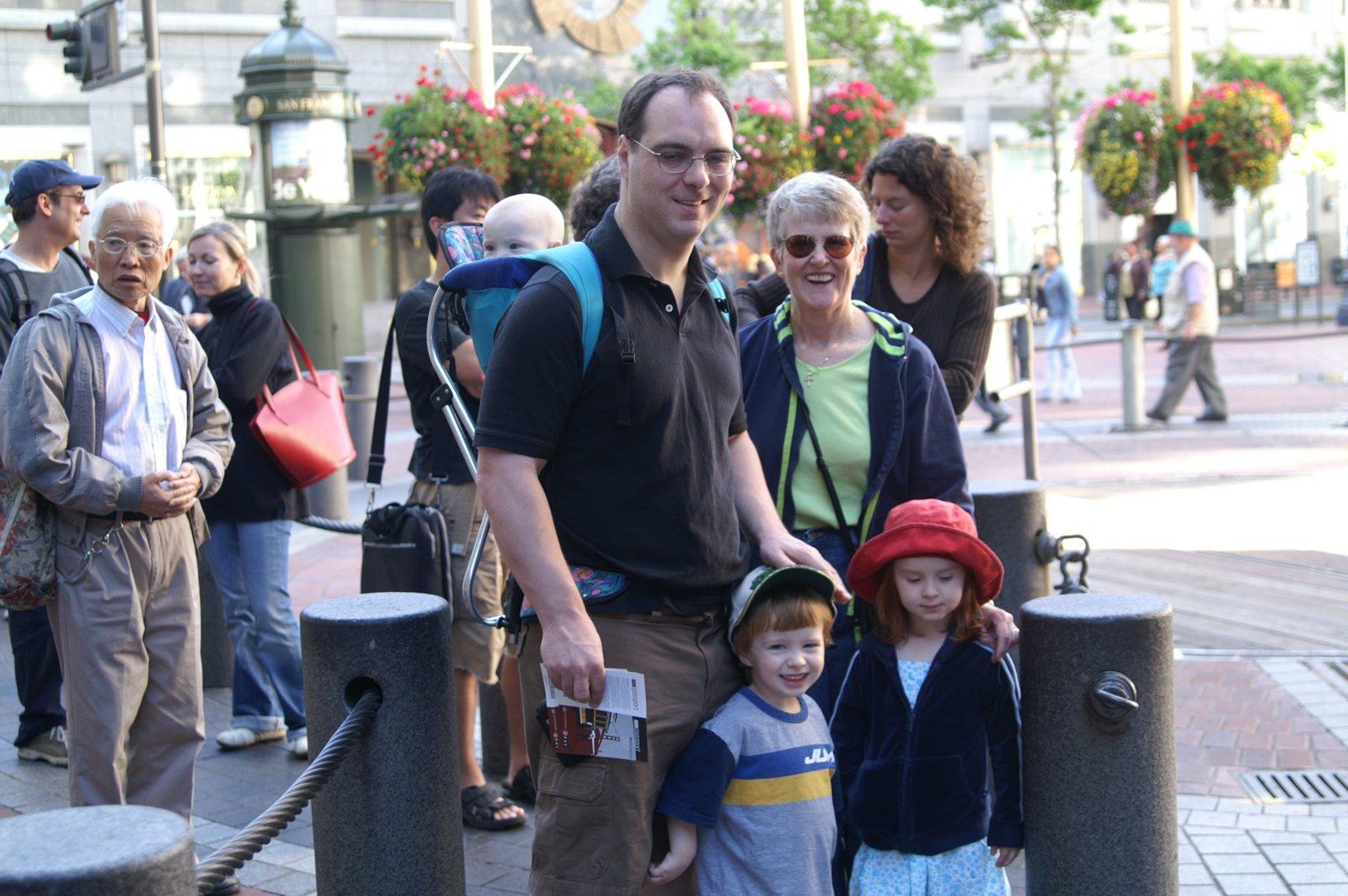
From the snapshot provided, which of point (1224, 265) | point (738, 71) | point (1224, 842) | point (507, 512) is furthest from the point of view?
point (1224, 265)

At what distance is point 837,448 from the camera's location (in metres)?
3.84

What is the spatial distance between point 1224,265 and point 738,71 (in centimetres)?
1248

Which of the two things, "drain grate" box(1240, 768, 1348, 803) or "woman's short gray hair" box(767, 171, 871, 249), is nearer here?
"woman's short gray hair" box(767, 171, 871, 249)

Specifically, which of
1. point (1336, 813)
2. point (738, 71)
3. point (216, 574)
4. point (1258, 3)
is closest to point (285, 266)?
point (216, 574)

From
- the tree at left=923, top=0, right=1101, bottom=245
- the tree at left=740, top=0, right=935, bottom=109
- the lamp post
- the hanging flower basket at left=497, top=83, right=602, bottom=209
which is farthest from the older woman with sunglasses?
the tree at left=923, top=0, right=1101, bottom=245

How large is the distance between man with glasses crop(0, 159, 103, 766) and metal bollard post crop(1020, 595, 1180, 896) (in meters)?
3.43

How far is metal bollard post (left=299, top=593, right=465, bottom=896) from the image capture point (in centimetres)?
360

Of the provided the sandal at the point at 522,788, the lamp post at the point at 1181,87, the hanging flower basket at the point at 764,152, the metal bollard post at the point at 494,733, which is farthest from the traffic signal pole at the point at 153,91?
the lamp post at the point at 1181,87

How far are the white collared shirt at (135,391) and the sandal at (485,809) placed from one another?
4.82 ft

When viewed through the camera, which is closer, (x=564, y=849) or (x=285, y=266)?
(x=564, y=849)

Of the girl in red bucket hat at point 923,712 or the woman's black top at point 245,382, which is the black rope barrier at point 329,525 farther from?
the girl in red bucket hat at point 923,712

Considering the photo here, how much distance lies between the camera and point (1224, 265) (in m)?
35.6

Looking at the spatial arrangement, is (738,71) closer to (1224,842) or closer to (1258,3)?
(1258,3)

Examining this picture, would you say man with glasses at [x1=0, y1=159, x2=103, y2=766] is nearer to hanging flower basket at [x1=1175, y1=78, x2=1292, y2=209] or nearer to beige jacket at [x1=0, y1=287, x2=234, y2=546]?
beige jacket at [x1=0, y1=287, x2=234, y2=546]
